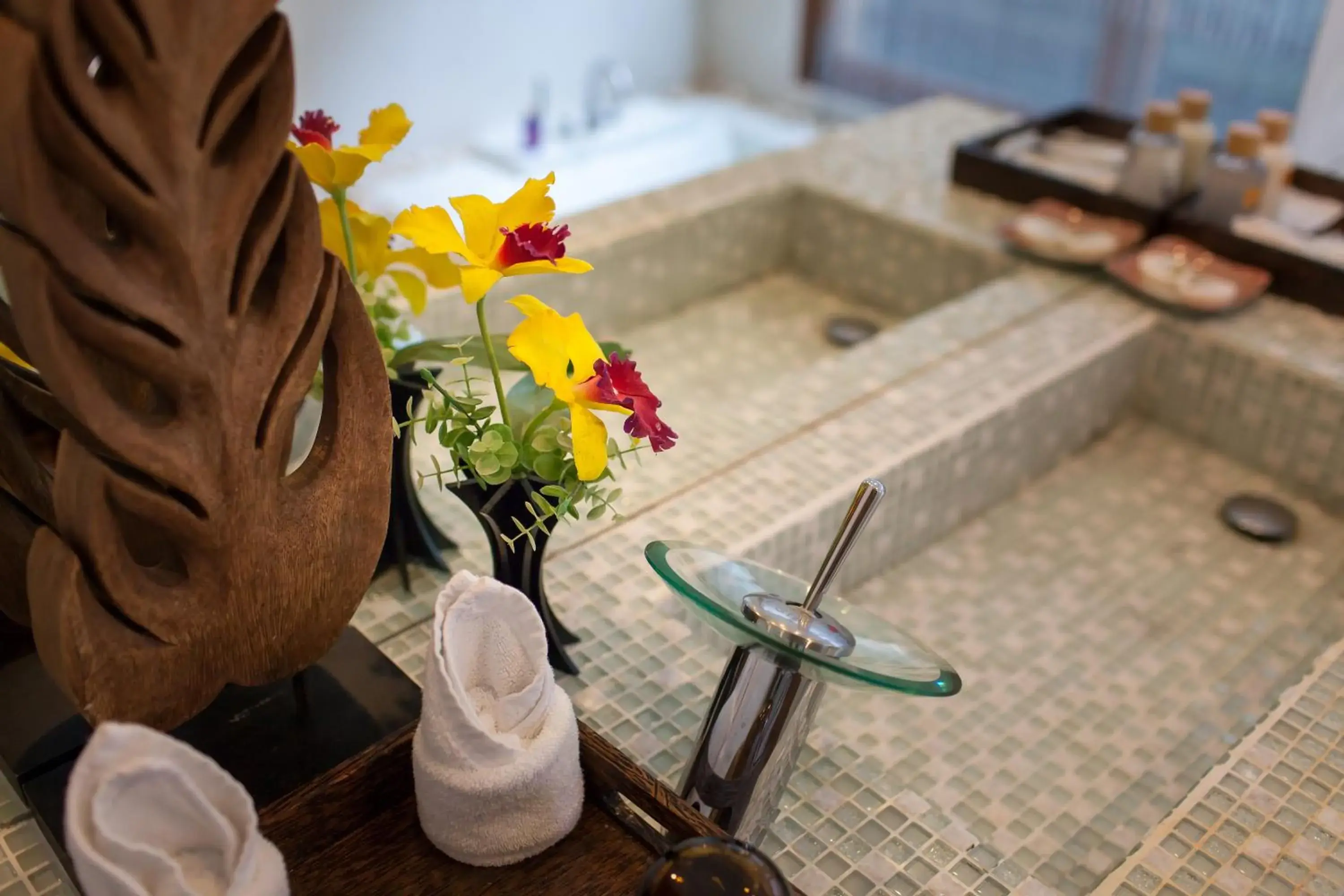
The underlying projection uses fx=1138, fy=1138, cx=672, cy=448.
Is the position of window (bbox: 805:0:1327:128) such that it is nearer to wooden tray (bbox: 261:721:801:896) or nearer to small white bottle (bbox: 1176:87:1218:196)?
small white bottle (bbox: 1176:87:1218:196)

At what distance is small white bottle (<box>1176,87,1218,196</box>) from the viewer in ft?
4.77

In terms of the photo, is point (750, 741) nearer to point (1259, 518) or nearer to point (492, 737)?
point (492, 737)

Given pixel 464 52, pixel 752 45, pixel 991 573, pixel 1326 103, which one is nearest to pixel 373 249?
pixel 991 573

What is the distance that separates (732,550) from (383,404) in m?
0.37

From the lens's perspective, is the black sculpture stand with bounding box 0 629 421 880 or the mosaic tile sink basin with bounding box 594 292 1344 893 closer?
the black sculpture stand with bounding box 0 629 421 880

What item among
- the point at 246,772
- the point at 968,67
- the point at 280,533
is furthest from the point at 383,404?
the point at 968,67

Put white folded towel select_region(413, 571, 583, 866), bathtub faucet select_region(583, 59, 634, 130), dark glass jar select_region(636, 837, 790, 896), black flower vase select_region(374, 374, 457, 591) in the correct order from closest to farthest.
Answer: dark glass jar select_region(636, 837, 790, 896), white folded towel select_region(413, 571, 583, 866), black flower vase select_region(374, 374, 457, 591), bathtub faucet select_region(583, 59, 634, 130)

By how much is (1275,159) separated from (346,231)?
1.19 metres

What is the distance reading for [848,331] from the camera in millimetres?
1505

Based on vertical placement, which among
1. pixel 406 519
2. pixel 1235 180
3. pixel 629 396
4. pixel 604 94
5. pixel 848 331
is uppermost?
pixel 629 396

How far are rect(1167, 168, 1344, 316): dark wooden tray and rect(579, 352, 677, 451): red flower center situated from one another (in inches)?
40.3

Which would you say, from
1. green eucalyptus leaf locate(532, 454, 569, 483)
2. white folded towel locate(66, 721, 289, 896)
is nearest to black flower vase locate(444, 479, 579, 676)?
green eucalyptus leaf locate(532, 454, 569, 483)

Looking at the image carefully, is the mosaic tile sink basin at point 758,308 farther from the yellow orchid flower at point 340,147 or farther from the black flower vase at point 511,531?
the yellow orchid flower at point 340,147

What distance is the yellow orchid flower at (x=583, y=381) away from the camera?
2.08 feet
